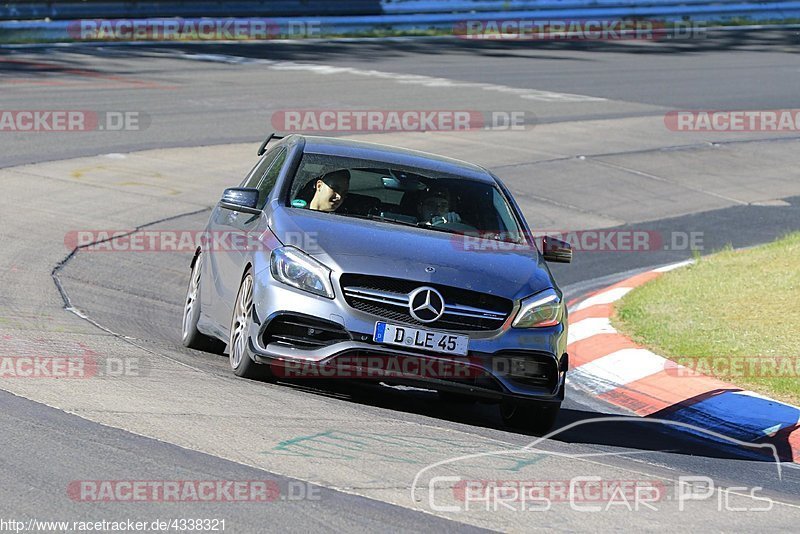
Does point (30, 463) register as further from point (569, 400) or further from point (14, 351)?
point (569, 400)

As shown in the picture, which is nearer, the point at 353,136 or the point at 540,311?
the point at 540,311

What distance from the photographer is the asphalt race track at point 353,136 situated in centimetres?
550

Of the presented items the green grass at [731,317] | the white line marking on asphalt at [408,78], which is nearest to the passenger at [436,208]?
the green grass at [731,317]

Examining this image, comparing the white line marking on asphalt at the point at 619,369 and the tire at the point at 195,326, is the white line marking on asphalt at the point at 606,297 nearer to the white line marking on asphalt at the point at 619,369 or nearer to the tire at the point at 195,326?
the white line marking on asphalt at the point at 619,369

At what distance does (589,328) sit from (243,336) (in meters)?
4.05

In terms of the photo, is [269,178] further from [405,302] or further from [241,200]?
[405,302]

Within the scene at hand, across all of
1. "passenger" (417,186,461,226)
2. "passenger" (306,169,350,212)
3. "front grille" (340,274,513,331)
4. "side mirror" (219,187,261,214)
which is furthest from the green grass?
"side mirror" (219,187,261,214)

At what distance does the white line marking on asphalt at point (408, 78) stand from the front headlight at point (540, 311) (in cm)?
1716

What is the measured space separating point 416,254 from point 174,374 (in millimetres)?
1476

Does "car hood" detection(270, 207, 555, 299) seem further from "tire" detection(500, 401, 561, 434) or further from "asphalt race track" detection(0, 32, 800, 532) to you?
"asphalt race track" detection(0, 32, 800, 532)

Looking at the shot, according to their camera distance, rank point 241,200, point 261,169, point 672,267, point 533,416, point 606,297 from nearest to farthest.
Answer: point 533,416 → point 241,200 → point 261,169 → point 606,297 → point 672,267

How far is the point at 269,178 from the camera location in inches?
340

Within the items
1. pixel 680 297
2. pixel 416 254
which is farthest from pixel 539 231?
pixel 416 254

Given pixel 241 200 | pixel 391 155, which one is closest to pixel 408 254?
pixel 241 200
